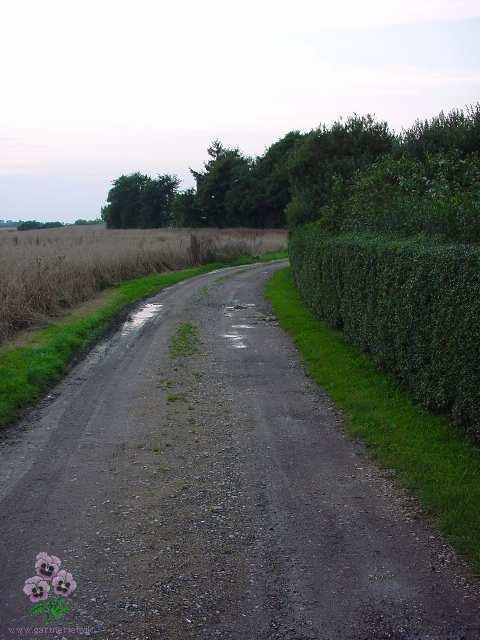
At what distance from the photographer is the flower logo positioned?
457 cm

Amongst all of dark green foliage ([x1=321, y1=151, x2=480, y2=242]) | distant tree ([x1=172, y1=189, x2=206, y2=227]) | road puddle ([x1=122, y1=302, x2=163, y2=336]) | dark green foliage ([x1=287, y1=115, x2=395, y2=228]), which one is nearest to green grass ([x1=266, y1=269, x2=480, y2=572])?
dark green foliage ([x1=321, y1=151, x2=480, y2=242])

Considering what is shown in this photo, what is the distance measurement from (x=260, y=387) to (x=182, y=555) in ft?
20.4

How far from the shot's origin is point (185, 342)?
52.9ft

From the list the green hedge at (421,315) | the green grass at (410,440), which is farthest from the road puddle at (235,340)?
the green hedge at (421,315)

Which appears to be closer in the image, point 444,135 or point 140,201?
point 444,135

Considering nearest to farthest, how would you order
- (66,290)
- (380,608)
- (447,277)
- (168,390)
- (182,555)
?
(380,608)
(182,555)
(447,277)
(168,390)
(66,290)

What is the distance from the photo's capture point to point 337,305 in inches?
654

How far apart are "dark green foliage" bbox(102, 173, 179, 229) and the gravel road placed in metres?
94.2

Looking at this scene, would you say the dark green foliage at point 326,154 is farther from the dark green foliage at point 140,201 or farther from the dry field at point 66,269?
the dark green foliage at point 140,201

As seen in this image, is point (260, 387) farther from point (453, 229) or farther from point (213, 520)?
point (213, 520)

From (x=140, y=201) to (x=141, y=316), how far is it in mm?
90178

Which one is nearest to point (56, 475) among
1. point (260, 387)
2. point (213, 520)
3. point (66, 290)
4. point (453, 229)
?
point (213, 520)

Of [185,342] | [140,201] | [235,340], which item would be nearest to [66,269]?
[185,342]

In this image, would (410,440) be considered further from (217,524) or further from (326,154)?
(326,154)
